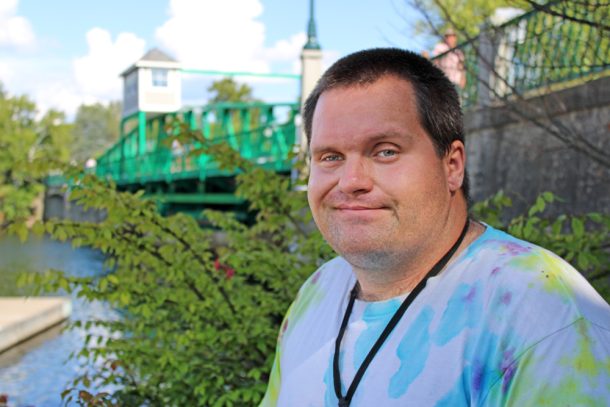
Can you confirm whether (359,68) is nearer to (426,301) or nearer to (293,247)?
(426,301)

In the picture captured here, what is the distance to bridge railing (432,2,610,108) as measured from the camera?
3270 millimetres

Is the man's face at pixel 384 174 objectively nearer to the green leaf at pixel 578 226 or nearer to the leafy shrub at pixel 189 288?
the green leaf at pixel 578 226

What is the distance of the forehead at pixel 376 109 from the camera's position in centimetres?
138

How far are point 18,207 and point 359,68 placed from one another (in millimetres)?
52035

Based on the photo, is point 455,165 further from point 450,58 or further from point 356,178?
point 450,58

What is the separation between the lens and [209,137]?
13633 millimetres

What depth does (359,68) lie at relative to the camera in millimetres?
1428

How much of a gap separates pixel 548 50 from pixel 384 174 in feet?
14.8

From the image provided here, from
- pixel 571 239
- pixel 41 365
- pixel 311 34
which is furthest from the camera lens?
pixel 41 365

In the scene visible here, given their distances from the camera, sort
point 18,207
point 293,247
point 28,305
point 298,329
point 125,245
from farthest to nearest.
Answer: point 18,207, point 28,305, point 293,247, point 125,245, point 298,329

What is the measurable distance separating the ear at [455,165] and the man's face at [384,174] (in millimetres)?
13

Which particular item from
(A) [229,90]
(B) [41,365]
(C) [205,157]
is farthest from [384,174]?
(A) [229,90]

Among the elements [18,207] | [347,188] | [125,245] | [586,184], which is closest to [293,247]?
[125,245]

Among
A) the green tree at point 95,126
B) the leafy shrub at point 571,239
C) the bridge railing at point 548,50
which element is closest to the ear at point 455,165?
the bridge railing at point 548,50
